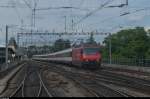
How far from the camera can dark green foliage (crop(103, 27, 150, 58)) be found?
94.3 m

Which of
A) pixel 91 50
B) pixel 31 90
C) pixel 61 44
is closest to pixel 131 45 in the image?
pixel 91 50

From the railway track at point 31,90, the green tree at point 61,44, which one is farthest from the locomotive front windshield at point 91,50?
the green tree at point 61,44

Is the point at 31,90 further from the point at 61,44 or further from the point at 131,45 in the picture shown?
the point at 61,44

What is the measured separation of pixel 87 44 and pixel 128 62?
764 cm

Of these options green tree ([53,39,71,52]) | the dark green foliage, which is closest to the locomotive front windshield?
the dark green foliage

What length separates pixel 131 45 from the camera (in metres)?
97.2

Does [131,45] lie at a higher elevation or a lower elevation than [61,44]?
lower

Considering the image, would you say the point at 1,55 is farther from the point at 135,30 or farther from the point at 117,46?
the point at 135,30

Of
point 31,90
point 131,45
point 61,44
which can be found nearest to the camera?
point 31,90

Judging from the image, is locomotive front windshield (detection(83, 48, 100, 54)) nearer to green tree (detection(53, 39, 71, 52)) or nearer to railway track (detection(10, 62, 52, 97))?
railway track (detection(10, 62, 52, 97))

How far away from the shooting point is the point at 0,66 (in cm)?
5403

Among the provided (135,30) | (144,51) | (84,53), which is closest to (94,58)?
(84,53)

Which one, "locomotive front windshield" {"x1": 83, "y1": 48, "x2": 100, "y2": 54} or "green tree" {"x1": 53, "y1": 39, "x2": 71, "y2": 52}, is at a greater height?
"green tree" {"x1": 53, "y1": 39, "x2": 71, "y2": 52}

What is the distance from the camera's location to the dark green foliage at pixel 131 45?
94312mm
